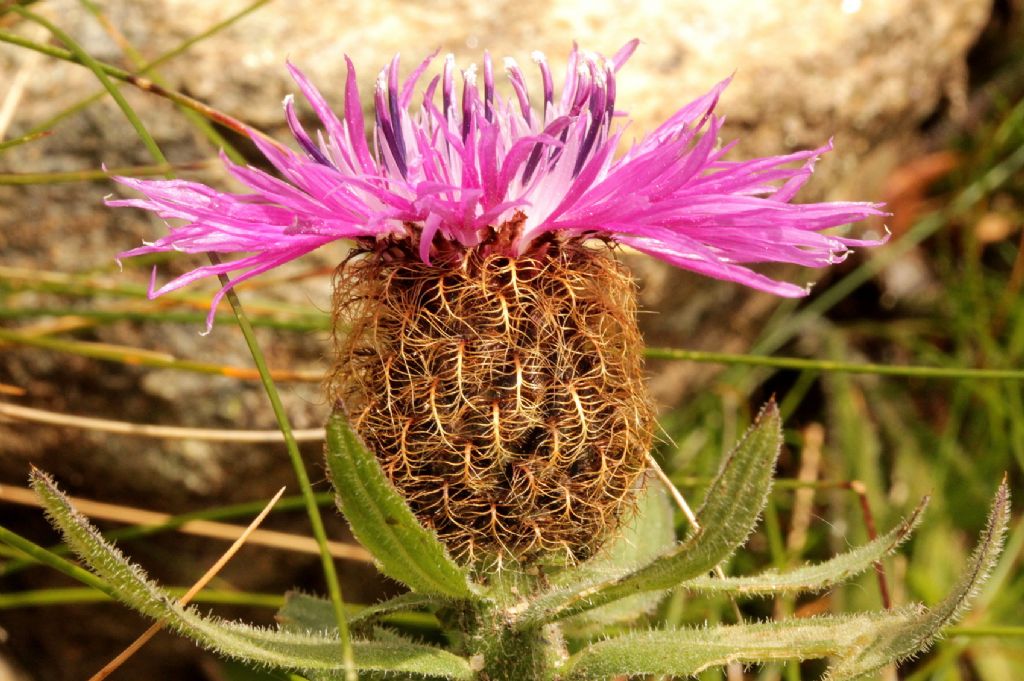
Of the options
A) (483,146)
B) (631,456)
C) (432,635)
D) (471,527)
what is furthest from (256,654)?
(432,635)

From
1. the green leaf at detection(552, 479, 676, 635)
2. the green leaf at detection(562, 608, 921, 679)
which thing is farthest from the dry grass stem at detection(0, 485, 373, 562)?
the green leaf at detection(562, 608, 921, 679)

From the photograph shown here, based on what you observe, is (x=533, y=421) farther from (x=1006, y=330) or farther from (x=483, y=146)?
(x=1006, y=330)

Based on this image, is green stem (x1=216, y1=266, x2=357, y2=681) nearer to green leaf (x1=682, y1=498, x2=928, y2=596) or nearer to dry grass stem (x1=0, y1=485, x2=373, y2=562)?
green leaf (x1=682, y1=498, x2=928, y2=596)

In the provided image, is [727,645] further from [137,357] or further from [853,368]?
[137,357]

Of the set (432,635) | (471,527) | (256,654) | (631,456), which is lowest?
(432,635)

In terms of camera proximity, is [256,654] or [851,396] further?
[851,396]

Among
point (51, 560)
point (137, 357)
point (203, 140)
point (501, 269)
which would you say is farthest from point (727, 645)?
point (203, 140)
